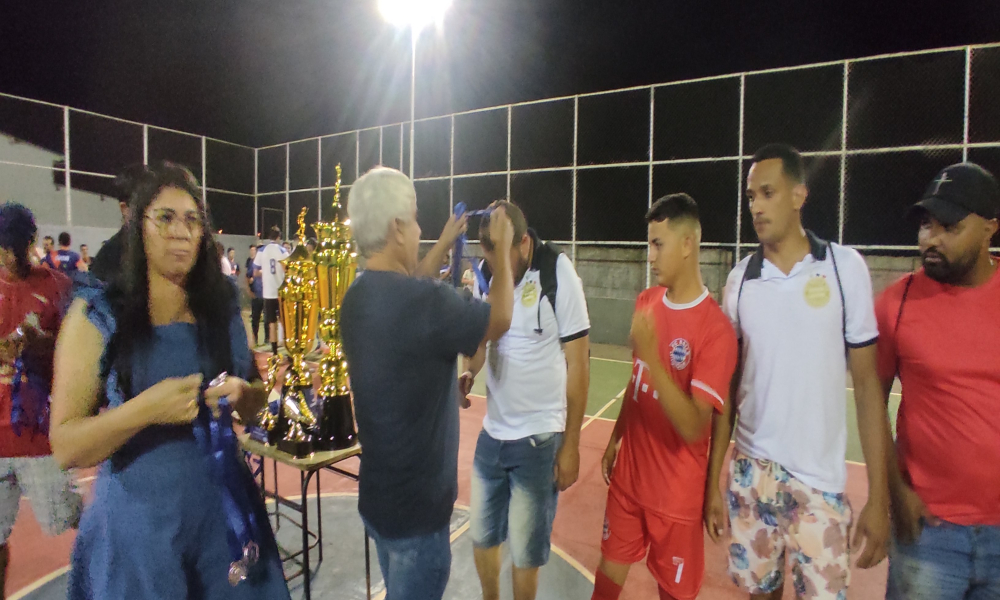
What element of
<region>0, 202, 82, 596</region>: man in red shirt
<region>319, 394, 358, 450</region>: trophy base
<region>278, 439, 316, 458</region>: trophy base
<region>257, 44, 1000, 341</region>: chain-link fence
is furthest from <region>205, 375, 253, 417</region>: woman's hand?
<region>257, 44, 1000, 341</region>: chain-link fence

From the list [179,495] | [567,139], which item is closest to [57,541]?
[179,495]

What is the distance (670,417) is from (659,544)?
542mm

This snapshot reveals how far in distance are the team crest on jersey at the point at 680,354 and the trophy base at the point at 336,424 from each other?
1.51m

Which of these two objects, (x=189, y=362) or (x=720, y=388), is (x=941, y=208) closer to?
(x=720, y=388)

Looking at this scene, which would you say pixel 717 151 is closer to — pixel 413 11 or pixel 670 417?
pixel 413 11

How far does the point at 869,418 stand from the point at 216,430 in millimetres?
2217

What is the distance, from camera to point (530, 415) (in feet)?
7.88

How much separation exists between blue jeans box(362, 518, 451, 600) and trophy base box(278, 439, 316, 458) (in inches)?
29.5

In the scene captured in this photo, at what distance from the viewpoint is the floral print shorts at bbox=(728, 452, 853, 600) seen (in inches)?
72.9

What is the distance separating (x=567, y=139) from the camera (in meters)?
13.1

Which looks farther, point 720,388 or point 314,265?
point 314,265

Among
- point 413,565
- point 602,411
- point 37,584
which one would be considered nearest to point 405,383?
point 413,565

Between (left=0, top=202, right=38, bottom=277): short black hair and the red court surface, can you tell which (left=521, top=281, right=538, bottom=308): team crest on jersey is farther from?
(left=0, top=202, right=38, bottom=277): short black hair

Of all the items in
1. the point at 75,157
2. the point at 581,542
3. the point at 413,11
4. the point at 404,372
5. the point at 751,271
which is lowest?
the point at 581,542
